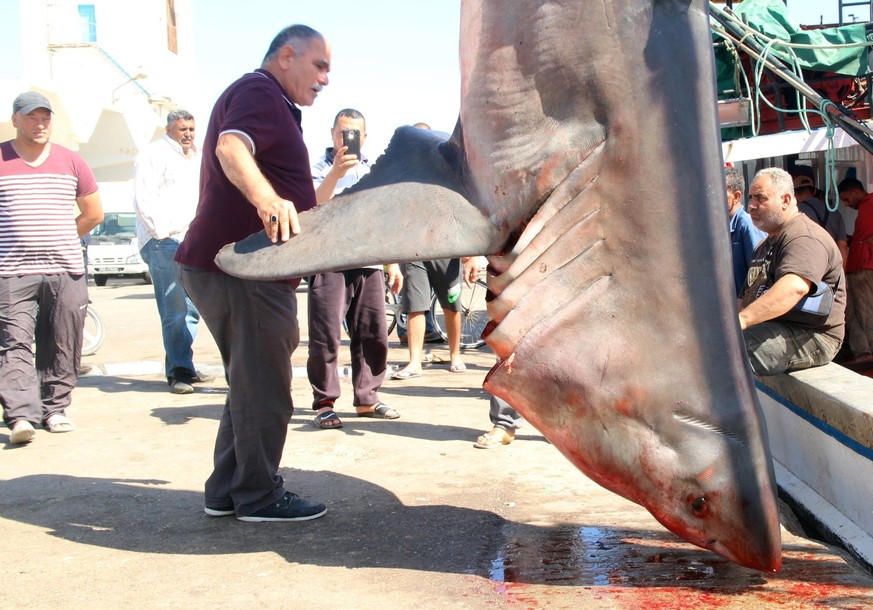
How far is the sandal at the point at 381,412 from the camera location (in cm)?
613

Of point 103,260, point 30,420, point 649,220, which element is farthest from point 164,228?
point 103,260

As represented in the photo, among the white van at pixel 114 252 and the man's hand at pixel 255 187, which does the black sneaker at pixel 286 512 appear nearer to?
the man's hand at pixel 255 187

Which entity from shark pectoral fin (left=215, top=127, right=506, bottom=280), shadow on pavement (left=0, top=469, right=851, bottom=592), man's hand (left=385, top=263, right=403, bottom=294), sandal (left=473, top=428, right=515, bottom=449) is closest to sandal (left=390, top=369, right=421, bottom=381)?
man's hand (left=385, top=263, right=403, bottom=294)

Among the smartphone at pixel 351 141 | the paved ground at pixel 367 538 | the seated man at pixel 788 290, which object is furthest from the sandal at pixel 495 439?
the smartphone at pixel 351 141

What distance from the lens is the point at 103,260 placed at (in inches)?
946

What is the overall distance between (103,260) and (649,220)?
2315 cm

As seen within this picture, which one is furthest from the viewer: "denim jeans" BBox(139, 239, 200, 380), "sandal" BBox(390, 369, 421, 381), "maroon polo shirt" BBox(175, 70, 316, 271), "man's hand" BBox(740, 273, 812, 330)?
"sandal" BBox(390, 369, 421, 381)

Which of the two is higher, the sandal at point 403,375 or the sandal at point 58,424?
the sandal at point 58,424

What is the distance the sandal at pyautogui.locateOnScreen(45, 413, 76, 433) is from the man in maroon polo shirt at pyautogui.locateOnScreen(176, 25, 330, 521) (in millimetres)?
2141

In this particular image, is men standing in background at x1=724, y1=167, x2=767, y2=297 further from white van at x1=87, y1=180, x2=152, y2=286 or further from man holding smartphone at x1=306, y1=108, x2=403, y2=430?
white van at x1=87, y1=180, x2=152, y2=286

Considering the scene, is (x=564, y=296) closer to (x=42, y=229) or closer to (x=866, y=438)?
(x=866, y=438)

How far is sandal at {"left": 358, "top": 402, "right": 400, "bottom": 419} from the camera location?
6129 mm

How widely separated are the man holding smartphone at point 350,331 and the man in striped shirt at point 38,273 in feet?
4.93

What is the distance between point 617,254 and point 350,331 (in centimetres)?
388
